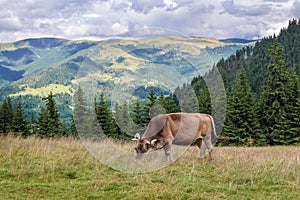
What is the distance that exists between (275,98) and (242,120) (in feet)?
16.7

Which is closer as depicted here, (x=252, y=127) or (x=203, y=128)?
(x=203, y=128)

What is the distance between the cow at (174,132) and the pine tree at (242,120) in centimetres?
3377

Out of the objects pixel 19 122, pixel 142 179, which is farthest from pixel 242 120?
pixel 142 179

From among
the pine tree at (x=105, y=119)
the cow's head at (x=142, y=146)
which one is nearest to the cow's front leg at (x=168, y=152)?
the cow's head at (x=142, y=146)

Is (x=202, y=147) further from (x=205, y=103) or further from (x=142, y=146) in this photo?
(x=205, y=103)

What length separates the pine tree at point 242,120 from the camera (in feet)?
157

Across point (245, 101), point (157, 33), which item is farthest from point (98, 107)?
point (157, 33)

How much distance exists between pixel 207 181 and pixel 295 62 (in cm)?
17166

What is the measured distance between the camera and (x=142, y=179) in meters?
10.0

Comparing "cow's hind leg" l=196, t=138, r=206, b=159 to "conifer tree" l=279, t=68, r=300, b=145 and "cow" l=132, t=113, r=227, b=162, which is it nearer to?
"cow" l=132, t=113, r=227, b=162

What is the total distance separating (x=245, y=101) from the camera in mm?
48781

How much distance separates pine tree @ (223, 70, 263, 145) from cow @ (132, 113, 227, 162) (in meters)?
33.8

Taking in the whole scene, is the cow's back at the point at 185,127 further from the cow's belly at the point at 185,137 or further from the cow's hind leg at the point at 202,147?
the cow's hind leg at the point at 202,147

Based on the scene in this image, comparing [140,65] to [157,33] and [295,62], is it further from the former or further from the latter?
[295,62]
